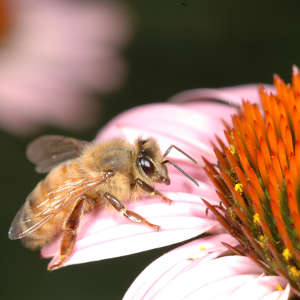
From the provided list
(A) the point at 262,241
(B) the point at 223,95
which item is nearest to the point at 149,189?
(A) the point at 262,241

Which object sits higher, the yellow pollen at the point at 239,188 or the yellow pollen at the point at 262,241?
the yellow pollen at the point at 239,188

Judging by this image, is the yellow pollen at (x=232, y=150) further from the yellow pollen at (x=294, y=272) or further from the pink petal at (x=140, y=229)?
the yellow pollen at (x=294, y=272)

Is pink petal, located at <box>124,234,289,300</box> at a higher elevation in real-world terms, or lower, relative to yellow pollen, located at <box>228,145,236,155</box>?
lower

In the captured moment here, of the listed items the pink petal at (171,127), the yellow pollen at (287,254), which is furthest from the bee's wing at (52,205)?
the yellow pollen at (287,254)

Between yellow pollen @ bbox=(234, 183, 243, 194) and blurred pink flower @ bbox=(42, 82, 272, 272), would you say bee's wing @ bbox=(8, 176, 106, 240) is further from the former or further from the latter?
yellow pollen @ bbox=(234, 183, 243, 194)

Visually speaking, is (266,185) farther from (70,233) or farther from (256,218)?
(70,233)

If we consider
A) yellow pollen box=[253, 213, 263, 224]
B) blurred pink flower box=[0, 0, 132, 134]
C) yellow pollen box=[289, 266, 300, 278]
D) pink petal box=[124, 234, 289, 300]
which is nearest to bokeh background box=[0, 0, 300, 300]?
blurred pink flower box=[0, 0, 132, 134]

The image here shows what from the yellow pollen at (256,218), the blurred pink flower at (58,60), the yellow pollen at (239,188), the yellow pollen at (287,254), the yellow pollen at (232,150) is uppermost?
the yellow pollen at (232,150)
